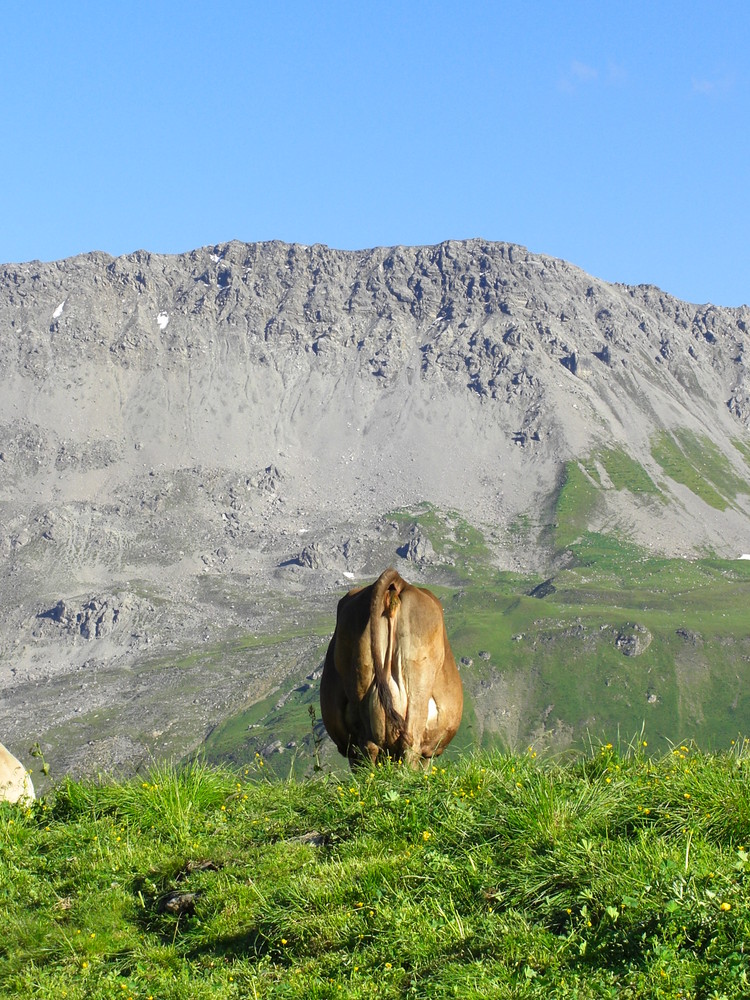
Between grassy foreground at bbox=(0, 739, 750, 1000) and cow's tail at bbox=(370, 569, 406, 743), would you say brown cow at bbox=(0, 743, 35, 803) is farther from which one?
cow's tail at bbox=(370, 569, 406, 743)

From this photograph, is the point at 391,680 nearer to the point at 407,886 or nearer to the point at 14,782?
the point at 407,886

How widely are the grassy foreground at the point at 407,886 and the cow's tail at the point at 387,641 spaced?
0.91 m

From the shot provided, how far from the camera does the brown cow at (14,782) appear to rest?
1227cm

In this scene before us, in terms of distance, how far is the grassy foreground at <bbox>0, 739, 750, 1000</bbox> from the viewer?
6.69 metres

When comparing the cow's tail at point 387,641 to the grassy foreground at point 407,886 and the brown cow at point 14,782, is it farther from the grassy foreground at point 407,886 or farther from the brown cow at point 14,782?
the brown cow at point 14,782

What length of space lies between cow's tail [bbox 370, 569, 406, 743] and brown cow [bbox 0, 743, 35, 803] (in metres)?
4.27

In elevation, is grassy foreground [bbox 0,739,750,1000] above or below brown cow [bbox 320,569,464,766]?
below

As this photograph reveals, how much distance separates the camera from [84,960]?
805 centimetres

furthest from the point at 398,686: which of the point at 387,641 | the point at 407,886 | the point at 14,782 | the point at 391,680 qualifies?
the point at 14,782

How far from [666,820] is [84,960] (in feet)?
15.0

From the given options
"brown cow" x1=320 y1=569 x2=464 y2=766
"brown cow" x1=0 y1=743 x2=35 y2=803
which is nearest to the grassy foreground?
"brown cow" x1=320 y1=569 x2=464 y2=766

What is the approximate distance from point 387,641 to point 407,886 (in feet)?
12.7

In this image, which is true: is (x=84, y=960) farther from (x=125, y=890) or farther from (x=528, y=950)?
(x=528, y=950)

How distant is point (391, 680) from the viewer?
11438 mm
